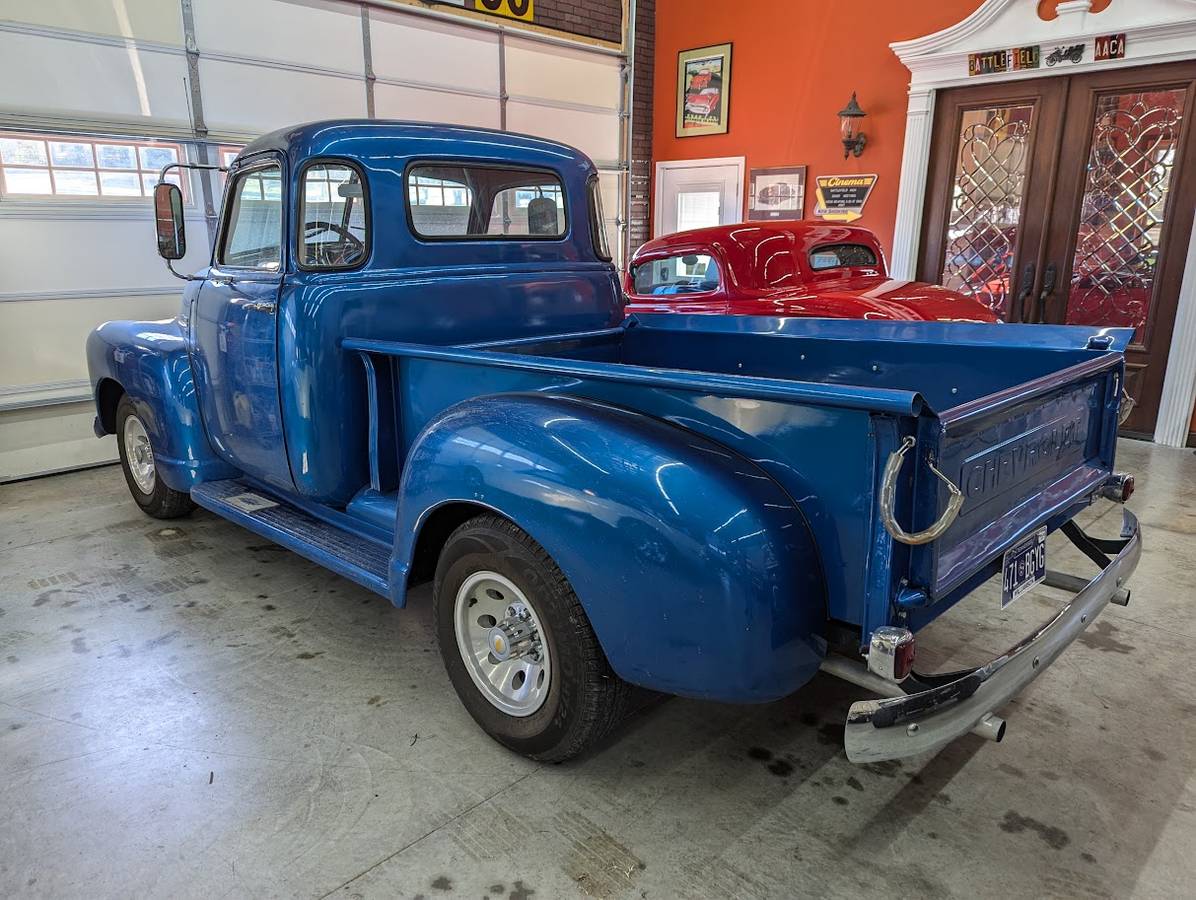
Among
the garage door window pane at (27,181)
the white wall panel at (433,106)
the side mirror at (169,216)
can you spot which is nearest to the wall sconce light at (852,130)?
the white wall panel at (433,106)

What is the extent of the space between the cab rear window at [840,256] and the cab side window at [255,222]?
378 centimetres

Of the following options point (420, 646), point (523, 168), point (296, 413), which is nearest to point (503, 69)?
point (523, 168)

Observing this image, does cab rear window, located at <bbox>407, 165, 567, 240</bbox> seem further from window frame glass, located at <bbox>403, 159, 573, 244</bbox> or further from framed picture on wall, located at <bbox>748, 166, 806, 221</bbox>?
framed picture on wall, located at <bbox>748, 166, 806, 221</bbox>

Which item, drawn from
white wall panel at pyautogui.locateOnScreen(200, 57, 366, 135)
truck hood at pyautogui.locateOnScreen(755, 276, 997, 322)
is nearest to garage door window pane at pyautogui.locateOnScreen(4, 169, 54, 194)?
white wall panel at pyautogui.locateOnScreen(200, 57, 366, 135)

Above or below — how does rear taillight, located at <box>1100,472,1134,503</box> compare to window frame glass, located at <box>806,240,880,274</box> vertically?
below

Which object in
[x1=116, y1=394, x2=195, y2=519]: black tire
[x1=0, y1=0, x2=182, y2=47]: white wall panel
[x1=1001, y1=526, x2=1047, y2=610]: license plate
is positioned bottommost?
[x1=116, y1=394, x2=195, y2=519]: black tire

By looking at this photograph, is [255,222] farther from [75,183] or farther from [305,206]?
[75,183]

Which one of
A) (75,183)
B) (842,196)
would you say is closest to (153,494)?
(75,183)

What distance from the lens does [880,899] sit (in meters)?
1.87

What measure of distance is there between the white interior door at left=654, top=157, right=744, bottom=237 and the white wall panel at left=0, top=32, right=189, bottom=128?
535cm

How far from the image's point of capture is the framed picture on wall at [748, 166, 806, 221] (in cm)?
823

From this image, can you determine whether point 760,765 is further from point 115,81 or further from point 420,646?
point 115,81

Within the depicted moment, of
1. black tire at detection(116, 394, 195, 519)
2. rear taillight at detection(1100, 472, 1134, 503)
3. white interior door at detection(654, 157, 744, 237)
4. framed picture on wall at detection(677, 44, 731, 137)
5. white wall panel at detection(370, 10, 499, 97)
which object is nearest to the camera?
rear taillight at detection(1100, 472, 1134, 503)

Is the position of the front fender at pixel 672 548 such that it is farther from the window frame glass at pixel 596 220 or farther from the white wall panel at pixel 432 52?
the white wall panel at pixel 432 52
